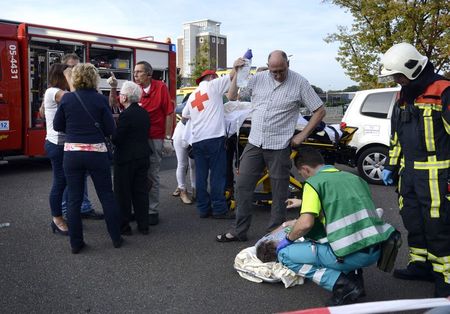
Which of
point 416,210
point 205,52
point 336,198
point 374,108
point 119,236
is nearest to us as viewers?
point 336,198

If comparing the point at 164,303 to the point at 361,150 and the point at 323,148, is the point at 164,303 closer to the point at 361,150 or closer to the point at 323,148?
the point at 323,148

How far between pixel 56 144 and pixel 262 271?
8.88 feet

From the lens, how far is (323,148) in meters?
6.09

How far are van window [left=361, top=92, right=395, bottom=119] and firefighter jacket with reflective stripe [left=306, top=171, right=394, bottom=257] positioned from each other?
5436mm

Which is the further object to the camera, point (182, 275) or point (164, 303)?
point (182, 275)

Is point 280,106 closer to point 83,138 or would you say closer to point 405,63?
point 405,63

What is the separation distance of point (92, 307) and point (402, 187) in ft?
8.53

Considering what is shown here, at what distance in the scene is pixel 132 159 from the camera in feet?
16.3

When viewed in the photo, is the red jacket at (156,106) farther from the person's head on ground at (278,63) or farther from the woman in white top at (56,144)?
the person's head on ground at (278,63)

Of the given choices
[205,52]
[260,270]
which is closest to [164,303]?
[260,270]

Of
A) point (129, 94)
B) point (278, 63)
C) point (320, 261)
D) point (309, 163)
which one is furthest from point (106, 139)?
point (320, 261)

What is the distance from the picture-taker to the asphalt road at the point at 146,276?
347cm

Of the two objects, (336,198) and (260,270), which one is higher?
(336,198)

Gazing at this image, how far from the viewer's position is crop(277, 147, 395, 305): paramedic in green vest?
3084 mm
